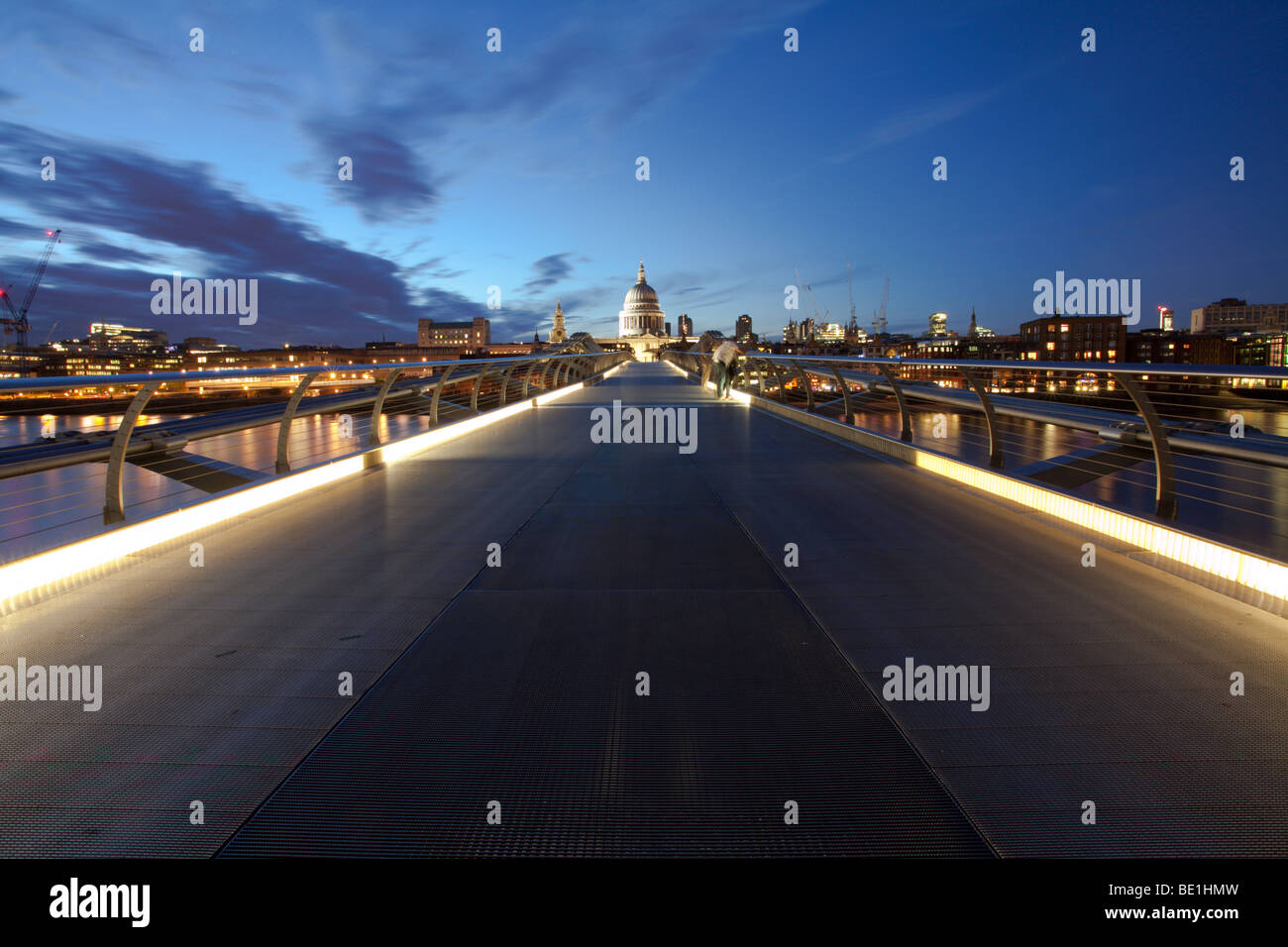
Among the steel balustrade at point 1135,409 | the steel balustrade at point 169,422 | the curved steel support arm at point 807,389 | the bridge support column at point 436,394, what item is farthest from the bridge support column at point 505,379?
the steel balustrade at point 1135,409

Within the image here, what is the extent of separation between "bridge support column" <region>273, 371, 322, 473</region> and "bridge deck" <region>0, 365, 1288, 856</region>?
1.61m

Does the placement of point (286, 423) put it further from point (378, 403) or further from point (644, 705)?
point (644, 705)

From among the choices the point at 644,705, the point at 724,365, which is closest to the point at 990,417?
the point at 644,705

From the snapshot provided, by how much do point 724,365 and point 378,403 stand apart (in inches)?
461

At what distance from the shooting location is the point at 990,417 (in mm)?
6359

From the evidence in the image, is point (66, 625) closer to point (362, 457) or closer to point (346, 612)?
point (346, 612)

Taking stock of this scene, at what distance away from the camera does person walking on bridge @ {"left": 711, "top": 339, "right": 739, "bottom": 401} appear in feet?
59.1

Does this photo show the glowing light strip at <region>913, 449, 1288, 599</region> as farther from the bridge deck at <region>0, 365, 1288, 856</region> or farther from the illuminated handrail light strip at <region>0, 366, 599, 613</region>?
the illuminated handrail light strip at <region>0, 366, 599, 613</region>

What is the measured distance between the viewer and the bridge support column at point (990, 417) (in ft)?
20.6

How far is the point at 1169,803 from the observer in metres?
2.10

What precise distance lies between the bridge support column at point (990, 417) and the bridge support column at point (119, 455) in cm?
622

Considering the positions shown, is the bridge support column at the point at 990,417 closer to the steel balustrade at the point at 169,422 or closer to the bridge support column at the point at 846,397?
the bridge support column at the point at 846,397
